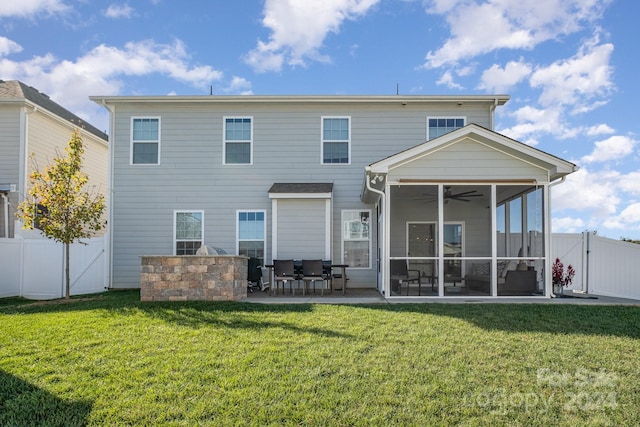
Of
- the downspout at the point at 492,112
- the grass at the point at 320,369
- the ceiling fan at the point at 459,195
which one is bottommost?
the grass at the point at 320,369

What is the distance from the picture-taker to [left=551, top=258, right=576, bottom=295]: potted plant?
36.3 feet

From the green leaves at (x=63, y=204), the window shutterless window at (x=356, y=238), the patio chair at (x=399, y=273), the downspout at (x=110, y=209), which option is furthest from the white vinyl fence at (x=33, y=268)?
the patio chair at (x=399, y=273)

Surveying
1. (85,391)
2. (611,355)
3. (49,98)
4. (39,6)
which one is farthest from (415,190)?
(49,98)

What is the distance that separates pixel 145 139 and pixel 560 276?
11.8 m

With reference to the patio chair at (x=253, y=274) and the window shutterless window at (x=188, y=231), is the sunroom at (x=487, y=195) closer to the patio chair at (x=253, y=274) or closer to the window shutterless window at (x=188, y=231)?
the patio chair at (x=253, y=274)

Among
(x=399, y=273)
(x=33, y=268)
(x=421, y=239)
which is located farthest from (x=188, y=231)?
(x=421, y=239)

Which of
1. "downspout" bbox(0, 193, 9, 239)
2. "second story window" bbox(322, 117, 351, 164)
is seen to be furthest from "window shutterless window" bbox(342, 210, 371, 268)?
"downspout" bbox(0, 193, 9, 239)

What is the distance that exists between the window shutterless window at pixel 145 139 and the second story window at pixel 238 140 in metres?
2.05

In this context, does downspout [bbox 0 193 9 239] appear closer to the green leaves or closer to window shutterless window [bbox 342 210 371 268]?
the green leaves

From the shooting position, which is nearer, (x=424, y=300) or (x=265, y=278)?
(x=424, y=300)

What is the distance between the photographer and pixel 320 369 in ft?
16.0

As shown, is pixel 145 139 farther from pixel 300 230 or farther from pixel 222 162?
pixel 300 230

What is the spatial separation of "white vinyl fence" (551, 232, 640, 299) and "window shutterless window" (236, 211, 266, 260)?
7.97 meters

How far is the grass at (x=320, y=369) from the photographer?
391 centimetres
